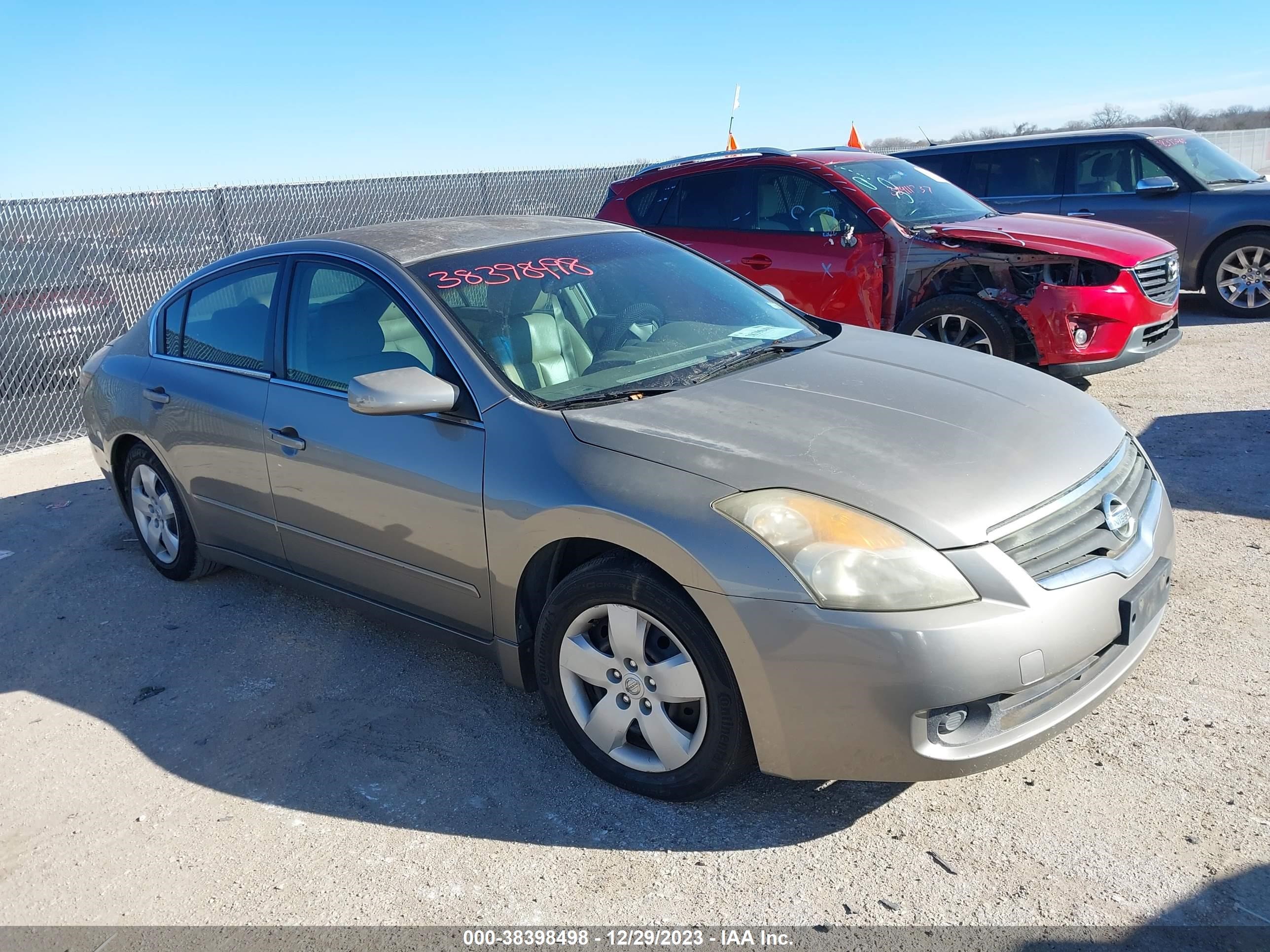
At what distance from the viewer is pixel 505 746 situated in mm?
3535

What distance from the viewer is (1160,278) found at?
716 cm

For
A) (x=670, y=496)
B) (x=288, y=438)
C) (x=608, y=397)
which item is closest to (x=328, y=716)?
(x=288, y=438)

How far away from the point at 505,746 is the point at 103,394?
317cm

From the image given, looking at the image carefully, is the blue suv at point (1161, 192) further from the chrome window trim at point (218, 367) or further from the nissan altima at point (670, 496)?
the chrome window trim at point (218, 367)

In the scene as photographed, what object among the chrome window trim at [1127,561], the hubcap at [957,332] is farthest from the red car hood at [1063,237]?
the chrome window trim at [1127,561]

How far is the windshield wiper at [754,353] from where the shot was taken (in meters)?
3.64

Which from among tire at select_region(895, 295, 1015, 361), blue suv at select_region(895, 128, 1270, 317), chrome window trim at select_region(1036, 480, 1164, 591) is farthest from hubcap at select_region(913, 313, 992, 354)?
chrome window trim at select_region(1036, 480, 1164, 591)

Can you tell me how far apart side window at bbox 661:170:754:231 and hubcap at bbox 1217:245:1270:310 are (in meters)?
5.14

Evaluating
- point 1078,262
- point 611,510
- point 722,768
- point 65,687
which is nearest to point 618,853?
point 722,768

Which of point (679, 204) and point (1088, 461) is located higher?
→ point (679, 204)

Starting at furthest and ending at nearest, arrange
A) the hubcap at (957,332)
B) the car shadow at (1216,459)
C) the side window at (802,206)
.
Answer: the side window at (802,206), the hubcap at (957,332), the car shadow at (1216,459)

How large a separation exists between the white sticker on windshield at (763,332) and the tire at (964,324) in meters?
2.71

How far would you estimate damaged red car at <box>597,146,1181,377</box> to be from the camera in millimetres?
6699

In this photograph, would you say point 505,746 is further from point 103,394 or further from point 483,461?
point 103,394
